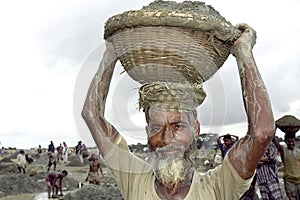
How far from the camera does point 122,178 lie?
2.61 m

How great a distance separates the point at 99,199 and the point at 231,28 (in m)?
8.96

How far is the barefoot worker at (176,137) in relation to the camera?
2.30 meters

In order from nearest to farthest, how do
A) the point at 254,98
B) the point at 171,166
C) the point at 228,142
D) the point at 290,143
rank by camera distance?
the point at 254,98 < the point at 171,166 < the point at 290,143 < the point at 228,142

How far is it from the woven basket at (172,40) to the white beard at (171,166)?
0.37 metres

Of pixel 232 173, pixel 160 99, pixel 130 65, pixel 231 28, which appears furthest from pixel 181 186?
pixel 231 28

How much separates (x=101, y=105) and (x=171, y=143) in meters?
0.48

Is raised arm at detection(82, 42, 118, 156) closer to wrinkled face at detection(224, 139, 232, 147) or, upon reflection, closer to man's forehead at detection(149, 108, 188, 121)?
man's forehead at detection(149, 108, 188, 121)

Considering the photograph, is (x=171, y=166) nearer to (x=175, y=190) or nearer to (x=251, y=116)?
(x=175, y=190)

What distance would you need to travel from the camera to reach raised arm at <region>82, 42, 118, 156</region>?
261 cm

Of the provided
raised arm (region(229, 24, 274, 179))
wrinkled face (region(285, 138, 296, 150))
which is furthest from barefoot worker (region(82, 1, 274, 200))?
wrinkled face (region(285, 138, 296, 150))

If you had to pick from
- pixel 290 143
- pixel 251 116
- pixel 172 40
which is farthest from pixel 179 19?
pixel 290 143

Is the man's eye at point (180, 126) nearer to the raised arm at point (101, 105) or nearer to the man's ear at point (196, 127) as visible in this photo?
the man's ear at point (196, 127)

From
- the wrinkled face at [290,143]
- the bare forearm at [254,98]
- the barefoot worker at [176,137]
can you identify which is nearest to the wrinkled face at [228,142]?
the wrinkled face at [290,143]

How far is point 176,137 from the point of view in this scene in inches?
96.2
